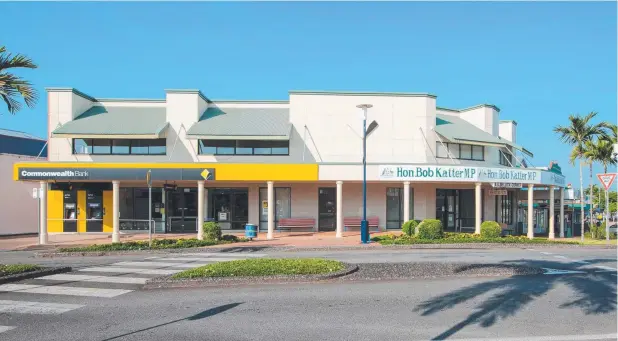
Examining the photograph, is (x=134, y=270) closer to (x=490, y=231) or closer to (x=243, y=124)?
(x=243, y=124)

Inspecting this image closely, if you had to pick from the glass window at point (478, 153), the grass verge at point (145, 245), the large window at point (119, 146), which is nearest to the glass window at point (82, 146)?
the large window at point (119, 146)

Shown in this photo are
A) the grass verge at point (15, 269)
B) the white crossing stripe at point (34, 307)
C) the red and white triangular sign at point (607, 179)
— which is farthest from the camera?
the red and white triangular sign at point (607, 179)

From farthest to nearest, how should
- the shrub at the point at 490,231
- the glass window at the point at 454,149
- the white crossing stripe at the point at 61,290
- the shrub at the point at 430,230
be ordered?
1. the glass window at the point at 454,149
2. the shrub at the point at 490,231
3. the shrub at the point at 430,230
4. the white crossing stripe at the point at 61,290

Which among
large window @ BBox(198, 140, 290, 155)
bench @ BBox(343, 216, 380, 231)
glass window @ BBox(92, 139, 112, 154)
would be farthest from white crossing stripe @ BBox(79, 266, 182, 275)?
glass window @ BBox(92, 139, 112, 154)

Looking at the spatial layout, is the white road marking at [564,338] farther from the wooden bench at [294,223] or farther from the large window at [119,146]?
the large window at [119,146]

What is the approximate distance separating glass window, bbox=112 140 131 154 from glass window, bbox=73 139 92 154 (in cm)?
128

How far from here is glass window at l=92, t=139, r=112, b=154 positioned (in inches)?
Answer: 1072

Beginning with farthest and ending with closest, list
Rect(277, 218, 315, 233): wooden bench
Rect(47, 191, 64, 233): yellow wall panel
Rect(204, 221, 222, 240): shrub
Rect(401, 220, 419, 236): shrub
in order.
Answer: Rect(47, 191, 64, 233): yellow wall panel
Rect(277, 218, 315, 233): wooden bench
Rect(401, 220, 419, 236): shrub
Rect(204, 221, 222, 240): shrub

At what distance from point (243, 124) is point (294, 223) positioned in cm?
618

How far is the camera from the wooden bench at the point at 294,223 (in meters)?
26.4

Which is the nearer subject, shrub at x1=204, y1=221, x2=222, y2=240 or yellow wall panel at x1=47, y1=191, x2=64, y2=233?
shrub at x1=204, y1=221, x2=222, y2=240

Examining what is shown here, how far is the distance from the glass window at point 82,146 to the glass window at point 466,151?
836 inches

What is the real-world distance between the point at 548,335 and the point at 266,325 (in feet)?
13.4

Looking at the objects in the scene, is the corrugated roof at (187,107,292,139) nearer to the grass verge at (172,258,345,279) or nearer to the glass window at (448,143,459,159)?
the glass window at (448,143,459,159)
